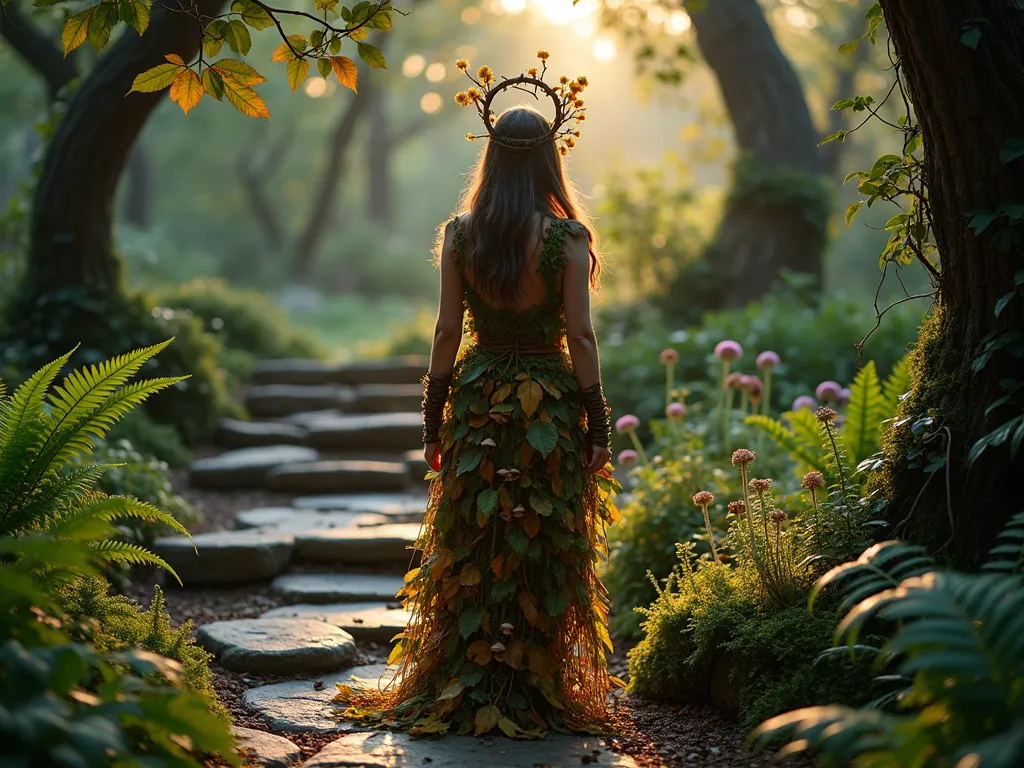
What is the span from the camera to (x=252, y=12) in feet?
11.0

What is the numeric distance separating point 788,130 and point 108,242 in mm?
6872

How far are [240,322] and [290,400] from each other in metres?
1.96

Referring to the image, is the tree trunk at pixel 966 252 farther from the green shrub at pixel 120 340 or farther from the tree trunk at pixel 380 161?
the tree trunk at pixel 380 161

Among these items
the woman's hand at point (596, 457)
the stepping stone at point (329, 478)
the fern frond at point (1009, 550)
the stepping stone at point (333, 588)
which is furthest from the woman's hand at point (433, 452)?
the stepping stone at point (329, 478)

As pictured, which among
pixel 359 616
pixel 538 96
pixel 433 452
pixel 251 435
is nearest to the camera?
pixel 538 96

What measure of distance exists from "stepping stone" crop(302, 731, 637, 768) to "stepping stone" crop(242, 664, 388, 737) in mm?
249

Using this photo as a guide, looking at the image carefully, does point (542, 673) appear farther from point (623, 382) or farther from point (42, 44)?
point (42, 44)

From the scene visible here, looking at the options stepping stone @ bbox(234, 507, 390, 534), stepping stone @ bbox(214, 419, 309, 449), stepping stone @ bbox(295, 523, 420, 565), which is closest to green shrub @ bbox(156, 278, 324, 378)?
stepping stone @ bbox(214, 419, 309, 449)

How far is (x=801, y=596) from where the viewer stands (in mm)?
3555

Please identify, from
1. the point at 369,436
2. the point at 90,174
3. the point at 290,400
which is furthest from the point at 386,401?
the point at 90,174

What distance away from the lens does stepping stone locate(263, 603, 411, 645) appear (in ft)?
15.5

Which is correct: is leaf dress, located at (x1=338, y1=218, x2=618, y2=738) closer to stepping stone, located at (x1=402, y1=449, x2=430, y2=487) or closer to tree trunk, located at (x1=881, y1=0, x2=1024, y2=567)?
tree trunk, located at (x1=881, y1=0, x2=1024, y2=567)

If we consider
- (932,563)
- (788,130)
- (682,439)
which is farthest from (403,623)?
(788,130)

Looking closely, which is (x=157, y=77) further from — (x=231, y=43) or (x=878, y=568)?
(x=878, y=568)
